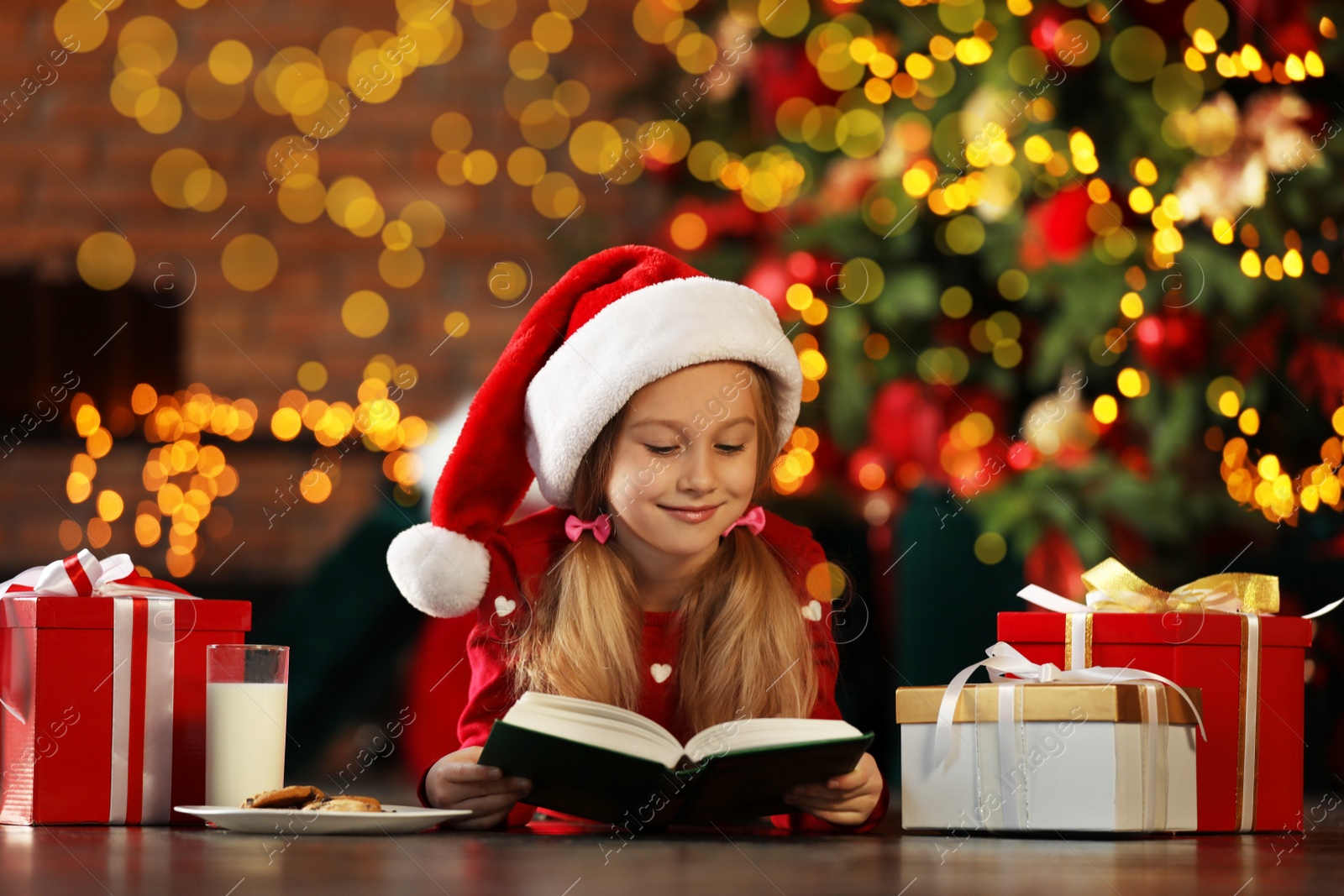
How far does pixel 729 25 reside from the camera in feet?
8.53

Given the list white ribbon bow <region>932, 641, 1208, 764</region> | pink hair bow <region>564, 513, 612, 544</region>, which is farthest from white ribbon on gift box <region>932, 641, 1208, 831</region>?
pink hair bow <region>564, 513, 612, 544</region>

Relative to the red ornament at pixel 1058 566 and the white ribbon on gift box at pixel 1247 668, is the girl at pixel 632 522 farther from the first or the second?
the red ornament at pixel 1058 566

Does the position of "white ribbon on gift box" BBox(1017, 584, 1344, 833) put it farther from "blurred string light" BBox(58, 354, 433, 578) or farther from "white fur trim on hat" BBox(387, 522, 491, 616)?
"blurred string light" BBox(58, 354, 433, 578)

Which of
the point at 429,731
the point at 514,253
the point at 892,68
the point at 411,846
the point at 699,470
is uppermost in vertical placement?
the point at 892,68

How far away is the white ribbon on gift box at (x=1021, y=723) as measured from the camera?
3.50ft

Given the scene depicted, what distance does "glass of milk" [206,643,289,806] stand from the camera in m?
1.10

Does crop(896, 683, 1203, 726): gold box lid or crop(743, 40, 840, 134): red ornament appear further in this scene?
crop(743, 40, 840, 134): red ornament

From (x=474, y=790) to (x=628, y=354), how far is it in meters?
0.37

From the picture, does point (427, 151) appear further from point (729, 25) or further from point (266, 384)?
point (729, 25)

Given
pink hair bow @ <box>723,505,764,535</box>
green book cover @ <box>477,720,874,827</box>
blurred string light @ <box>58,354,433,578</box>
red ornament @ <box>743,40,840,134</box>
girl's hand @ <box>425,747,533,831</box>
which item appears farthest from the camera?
blurred string light @ <box>58,354,433,578</box>

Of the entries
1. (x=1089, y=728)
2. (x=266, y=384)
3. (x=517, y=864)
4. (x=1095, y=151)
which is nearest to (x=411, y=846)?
(x=517, y=864)

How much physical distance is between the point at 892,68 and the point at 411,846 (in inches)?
70.1

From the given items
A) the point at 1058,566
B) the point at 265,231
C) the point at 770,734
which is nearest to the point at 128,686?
the point at 770,734

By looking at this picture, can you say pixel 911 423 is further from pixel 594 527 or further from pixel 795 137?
pixel 594 527
